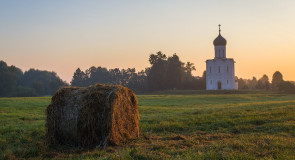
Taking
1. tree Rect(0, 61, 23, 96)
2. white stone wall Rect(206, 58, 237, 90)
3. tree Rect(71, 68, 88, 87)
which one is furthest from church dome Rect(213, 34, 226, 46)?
tree Rect(71, 68, 88, 87)

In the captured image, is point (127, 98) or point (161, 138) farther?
point (127, 98)

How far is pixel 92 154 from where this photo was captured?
877cm

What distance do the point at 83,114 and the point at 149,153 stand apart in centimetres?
305

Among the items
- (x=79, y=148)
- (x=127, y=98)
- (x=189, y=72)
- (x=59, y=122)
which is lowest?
(x=79, y=148)

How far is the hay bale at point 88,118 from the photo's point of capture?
1021 centimetres

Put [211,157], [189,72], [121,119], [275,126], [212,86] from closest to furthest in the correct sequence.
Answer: [211,157], [121,119], [275,126], [212,86], [189,72]

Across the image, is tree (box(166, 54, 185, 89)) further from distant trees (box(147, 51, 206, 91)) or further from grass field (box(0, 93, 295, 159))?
grass field (box(0, 93, 295, 159))

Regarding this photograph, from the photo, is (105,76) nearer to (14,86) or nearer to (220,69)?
(14,86)

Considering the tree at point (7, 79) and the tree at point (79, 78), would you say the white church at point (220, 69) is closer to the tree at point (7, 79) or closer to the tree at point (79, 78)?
the tree at point (7, 79)

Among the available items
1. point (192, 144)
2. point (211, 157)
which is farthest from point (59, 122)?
point (211, 157)

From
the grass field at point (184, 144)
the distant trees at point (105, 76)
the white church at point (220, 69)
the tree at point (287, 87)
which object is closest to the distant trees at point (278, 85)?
the tree at point (287, 87)

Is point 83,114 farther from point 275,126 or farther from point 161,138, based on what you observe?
point 275,126

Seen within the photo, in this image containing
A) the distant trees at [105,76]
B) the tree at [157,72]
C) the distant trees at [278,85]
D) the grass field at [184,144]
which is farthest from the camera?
the distant trees at [105,76]

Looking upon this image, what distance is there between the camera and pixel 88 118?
10164 mm
